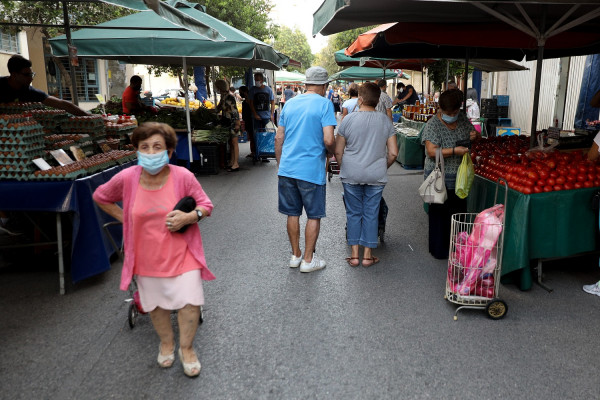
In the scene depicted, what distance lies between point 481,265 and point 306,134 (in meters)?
2.08

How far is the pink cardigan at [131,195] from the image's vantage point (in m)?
3.13

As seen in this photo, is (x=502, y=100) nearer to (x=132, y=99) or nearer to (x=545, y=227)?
(x=132, y=99)

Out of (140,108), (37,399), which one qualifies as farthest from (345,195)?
(140,108)

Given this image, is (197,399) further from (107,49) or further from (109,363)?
(107,49)

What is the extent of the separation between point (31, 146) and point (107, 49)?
A: 4.28 metres

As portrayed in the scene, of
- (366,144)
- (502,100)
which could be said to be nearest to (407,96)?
(502,100)

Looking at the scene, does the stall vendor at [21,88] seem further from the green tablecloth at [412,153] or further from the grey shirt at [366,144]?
the green tablecloth at [412,153]

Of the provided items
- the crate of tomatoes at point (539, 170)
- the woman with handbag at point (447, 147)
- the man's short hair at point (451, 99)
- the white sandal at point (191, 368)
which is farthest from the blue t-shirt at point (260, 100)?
the white sandal at point (191, 368)

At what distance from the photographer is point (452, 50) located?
951cm

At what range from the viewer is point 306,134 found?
5043mm

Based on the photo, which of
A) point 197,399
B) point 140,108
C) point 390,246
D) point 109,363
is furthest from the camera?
point 140,108

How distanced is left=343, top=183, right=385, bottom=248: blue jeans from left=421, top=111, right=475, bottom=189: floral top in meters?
0.74

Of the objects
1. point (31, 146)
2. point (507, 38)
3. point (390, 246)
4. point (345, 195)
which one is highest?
point (507, 38)

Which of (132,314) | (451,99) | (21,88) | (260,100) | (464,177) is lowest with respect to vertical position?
(132,314)
